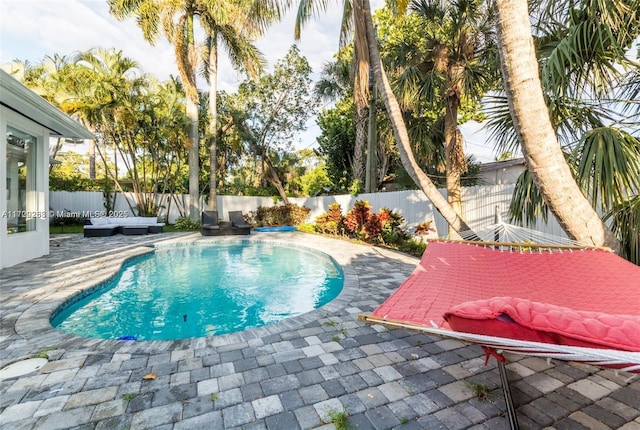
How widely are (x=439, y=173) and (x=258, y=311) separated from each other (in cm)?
731

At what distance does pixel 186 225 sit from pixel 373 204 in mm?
8730

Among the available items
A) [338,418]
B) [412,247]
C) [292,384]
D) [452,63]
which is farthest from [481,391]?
[412,247]

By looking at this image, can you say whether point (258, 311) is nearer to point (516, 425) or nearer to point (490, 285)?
point (490, 285)

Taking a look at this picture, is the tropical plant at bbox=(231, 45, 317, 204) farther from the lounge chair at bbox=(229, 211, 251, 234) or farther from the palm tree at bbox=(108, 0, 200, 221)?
the palm tree at bbox=(108, 0, 200, 221)

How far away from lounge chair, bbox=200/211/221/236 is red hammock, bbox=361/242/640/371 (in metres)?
9.81

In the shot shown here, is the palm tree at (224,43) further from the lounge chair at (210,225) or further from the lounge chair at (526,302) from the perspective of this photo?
the lounge chair at (526,302)

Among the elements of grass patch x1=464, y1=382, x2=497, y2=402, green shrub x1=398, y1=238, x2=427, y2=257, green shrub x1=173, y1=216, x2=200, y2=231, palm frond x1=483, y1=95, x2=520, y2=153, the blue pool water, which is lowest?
the blue pool water

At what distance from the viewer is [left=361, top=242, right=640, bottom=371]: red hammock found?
122cm

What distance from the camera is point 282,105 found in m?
17.6

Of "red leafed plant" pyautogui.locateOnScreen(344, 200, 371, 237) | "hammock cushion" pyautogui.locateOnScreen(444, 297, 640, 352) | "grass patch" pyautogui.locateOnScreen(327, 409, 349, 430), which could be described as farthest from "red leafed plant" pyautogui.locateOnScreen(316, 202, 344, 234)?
"hammock cushion" pyautogui.locateOnScreen(444, 297, 640, 352)

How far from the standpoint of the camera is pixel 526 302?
139cm

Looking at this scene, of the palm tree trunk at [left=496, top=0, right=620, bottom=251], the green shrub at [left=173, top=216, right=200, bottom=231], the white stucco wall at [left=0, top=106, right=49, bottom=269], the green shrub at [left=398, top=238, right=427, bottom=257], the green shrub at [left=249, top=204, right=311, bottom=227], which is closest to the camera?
the palm tree trunk at [left=496, top=0, right=620, bottom=251]

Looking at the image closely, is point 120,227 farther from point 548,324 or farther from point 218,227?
point 548,324

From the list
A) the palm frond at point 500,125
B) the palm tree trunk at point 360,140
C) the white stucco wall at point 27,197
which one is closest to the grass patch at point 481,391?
the palm frond at point 500,125
